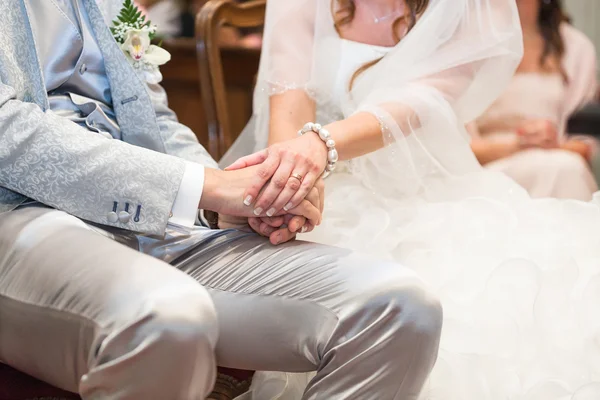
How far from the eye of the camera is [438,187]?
1.75 m

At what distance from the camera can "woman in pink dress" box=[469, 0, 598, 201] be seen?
2.88m

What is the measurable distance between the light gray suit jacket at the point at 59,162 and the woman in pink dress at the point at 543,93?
72.6 inches

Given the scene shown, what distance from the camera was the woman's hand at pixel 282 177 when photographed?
1.30m

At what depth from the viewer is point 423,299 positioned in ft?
3.82

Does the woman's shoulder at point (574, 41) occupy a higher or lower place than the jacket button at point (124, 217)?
lower

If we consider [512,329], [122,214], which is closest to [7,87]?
[122,214]

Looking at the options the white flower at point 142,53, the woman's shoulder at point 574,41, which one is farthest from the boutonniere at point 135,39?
the woman's shoulder at point 574,41

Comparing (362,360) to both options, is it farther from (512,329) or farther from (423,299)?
(512,329)

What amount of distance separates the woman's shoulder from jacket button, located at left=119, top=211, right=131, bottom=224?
2.33m

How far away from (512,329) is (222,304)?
1.70ft

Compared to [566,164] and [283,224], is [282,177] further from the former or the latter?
[566,164]

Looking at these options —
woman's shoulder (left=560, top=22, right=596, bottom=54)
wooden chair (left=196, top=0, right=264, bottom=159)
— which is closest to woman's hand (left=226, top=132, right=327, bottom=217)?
wooden chair (left=196, top=0, right=264, bottom=159)

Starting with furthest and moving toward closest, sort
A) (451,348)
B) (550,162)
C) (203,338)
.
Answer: (550,162)
(451,348)
(203,338)

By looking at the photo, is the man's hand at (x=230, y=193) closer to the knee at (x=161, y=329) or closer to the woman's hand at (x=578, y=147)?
the knee at (x=161, y=329)
